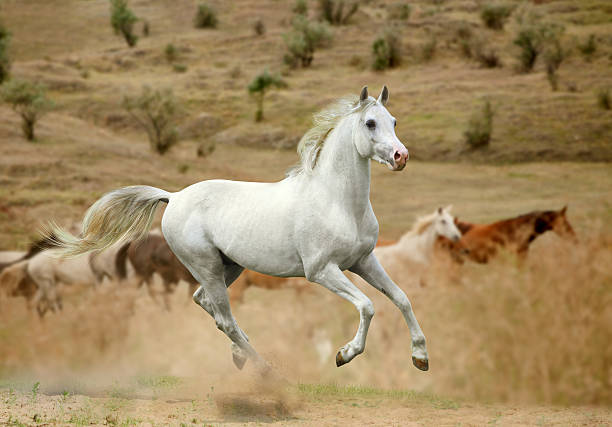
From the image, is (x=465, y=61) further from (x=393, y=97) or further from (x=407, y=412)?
(x=407, y=412)

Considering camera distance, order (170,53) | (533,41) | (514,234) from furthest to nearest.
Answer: (170,53)
(533,41)
(514,234)

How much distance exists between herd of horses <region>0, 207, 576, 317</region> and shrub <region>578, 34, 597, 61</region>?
29536 millimetres

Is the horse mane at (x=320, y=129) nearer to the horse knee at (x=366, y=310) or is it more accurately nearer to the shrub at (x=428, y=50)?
the horse knee at (x=366, y=310)

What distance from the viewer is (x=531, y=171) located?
85.4 feet

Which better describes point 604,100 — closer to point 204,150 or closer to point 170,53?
point 204,150

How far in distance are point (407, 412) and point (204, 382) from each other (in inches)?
88.8

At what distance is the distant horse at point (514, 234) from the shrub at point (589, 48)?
29.8m

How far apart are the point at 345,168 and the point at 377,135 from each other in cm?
45

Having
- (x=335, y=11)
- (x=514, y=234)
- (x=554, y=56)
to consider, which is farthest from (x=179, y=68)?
A: (x=514, y=234)

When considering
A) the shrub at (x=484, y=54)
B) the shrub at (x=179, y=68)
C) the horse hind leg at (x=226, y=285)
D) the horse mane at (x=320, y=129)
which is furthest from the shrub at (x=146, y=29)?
the horse mane at (x=320, y=129)

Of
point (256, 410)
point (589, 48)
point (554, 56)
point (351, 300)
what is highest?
point (589, 48)

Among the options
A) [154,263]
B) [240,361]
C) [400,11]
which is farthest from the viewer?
[400,11]

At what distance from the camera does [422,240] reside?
1139 centimetres

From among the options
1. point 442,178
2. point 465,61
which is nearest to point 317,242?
point 442,178
